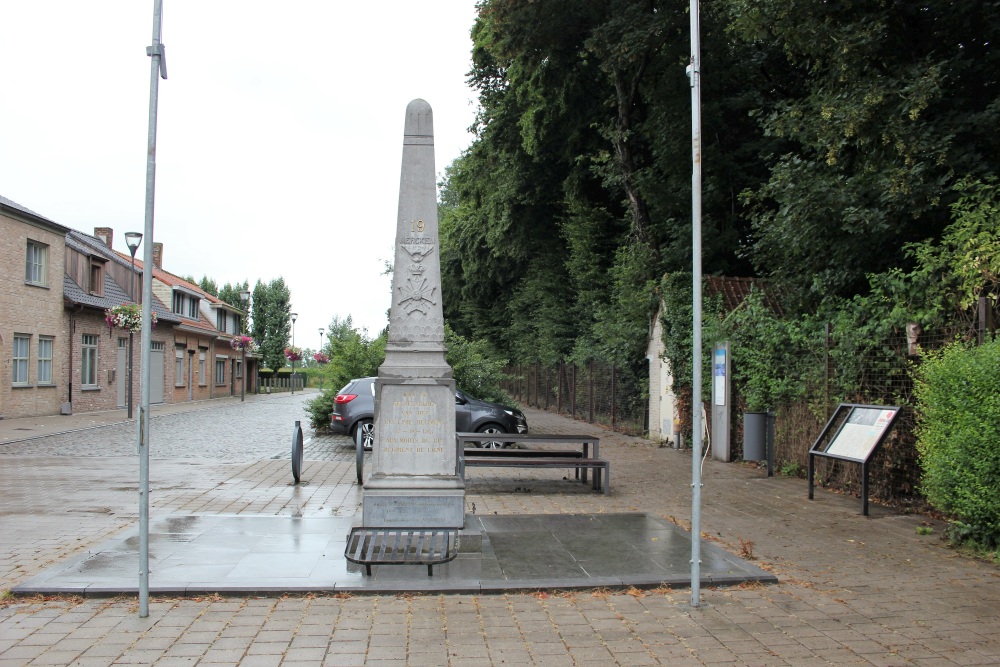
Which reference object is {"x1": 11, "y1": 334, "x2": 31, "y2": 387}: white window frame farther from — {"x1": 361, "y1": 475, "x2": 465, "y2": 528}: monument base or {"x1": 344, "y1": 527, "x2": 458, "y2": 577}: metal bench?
{"x1": 344, "y1": 527, "x2": 458, "y2": 577}: metal bench

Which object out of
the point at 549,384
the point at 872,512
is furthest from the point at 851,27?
the point at 549,384

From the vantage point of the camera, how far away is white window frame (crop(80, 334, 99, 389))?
29.0 meters

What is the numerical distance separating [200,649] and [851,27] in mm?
11859

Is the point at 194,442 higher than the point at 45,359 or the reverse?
the reverse

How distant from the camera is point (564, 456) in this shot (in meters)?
11.4

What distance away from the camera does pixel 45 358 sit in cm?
2653

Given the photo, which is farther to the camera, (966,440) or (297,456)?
Answer: (297,456)

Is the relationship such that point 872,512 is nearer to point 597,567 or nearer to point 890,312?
point 890,312

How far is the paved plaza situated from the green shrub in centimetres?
41

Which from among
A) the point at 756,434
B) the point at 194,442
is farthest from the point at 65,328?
the point at 756,434

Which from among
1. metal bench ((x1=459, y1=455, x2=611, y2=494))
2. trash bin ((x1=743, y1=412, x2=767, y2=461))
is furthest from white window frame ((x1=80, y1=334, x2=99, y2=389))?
trash bin ((x1=743, y1=412, x2=767, y2=461))

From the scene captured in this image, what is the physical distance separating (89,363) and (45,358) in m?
3.09

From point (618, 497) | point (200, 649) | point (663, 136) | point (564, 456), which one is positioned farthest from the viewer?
point (663, 136)

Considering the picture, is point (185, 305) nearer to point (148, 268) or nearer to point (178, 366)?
point (178, 366)
